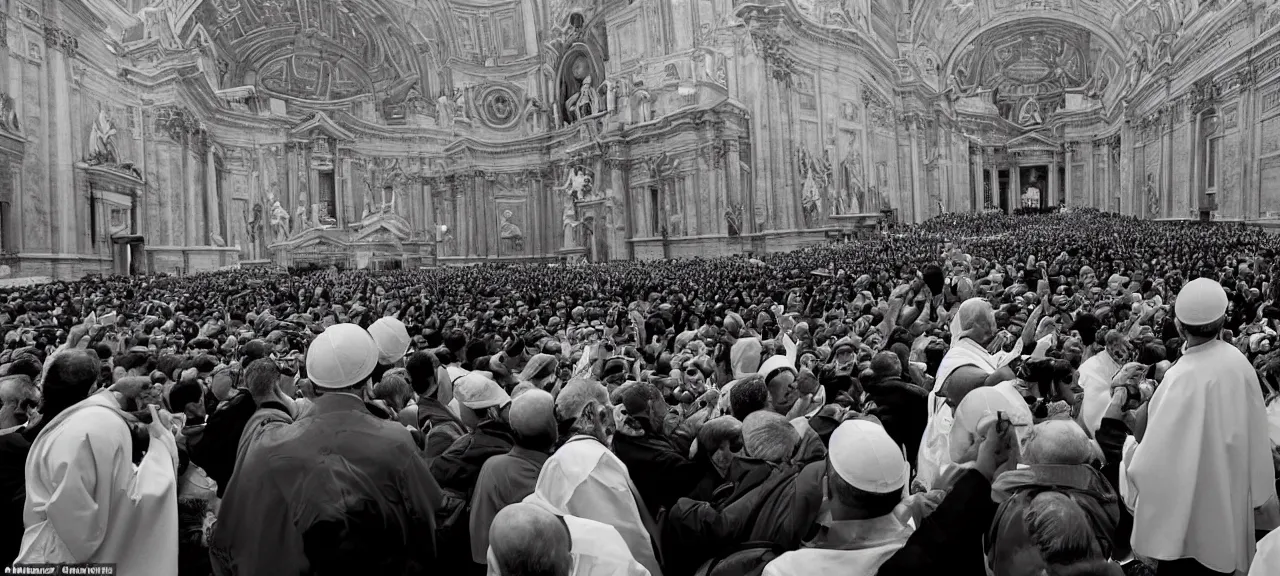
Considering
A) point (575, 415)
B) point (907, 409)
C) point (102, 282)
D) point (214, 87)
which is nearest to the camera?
point (575, 415)

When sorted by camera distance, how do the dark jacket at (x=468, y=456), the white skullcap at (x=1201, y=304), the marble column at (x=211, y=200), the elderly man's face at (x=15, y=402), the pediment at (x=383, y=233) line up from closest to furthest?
the white skullcap at (x=1201, y=304), the dark jacket at (x=468, y=456), the elderly man's face at (x=15, y=402), the marble column at (x=211, y=200), the pediment at (x=383, y=233)

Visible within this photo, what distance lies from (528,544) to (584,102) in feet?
159

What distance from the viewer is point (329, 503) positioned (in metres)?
3.46

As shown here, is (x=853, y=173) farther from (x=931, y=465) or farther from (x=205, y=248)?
(x=931, y=465)

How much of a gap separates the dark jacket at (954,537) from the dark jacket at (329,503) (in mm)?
1825

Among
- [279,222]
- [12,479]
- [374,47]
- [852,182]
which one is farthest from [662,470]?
[374,47]

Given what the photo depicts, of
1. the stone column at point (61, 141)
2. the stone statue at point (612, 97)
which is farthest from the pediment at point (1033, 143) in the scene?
the stone column at point (61, 141)

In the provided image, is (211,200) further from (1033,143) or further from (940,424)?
(1033,143)

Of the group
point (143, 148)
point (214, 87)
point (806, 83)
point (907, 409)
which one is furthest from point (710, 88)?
point (907, 409)

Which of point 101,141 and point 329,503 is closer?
point 329,503

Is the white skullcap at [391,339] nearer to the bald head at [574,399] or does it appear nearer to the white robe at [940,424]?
the bald head at [574,399]

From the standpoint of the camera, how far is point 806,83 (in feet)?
128

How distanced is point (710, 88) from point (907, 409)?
111 feet

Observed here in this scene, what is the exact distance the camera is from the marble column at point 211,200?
42.3m
